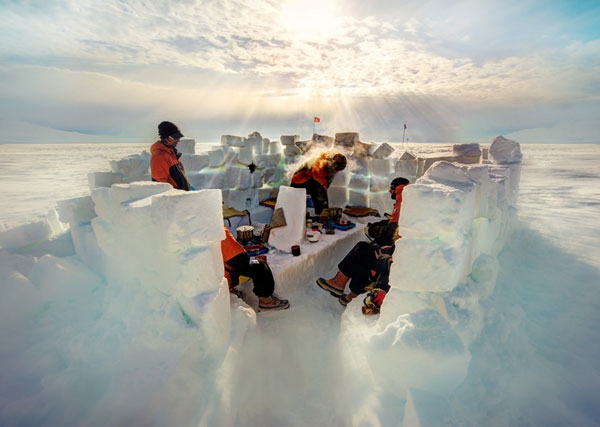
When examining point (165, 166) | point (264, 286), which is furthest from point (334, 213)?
point (165, 166)

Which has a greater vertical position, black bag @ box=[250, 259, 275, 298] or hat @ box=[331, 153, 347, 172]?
hat @ box=[331, 153, 347, 172]

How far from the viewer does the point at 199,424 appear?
1.67 m

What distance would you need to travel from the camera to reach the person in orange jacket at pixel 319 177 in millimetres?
5422

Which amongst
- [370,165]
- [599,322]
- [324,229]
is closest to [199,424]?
[599,322]

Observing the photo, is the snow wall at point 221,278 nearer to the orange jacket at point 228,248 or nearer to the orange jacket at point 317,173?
the orange jacket at point 228,248

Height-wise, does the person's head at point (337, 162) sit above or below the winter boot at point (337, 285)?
above

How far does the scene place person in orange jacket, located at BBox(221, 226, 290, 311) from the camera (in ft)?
9.85

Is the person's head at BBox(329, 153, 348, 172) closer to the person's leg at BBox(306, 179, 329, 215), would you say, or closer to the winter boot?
the person's leg at BBox(306, 179, 329, 215)

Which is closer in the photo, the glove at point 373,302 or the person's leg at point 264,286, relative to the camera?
the glove at point 373,302

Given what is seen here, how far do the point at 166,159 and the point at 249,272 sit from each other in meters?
1.66

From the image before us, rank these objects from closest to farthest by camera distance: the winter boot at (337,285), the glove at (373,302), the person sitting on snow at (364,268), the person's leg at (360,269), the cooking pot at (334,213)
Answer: the glove at (373,302)
the person sitting on snow at (364,268)
the person's leg at (360,269)
the winter boot at (337,285)
the cooking pot at (334,213)

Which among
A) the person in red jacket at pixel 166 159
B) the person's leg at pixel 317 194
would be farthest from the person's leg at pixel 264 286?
the person's leg at pixel 317 194

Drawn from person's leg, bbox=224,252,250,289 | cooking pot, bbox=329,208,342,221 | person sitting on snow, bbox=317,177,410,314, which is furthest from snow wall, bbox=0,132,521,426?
cooking pot, bbox=329,208,342,221

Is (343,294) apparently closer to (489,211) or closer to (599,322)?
(489,211)
